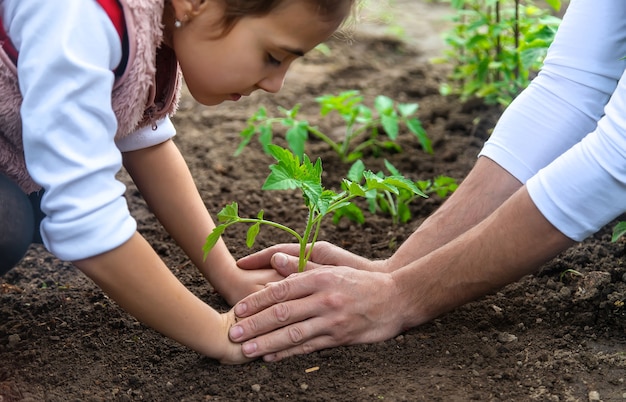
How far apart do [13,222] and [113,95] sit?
414mm

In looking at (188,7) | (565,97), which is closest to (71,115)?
(188,7)

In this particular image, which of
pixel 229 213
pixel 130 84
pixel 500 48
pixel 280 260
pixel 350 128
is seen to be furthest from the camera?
pixel 500 48

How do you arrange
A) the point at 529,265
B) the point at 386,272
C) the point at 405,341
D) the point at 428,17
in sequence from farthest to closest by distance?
the point at 428,17, the point at 386,272, the point at 405,341, the point at 529,265

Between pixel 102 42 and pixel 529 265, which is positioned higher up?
pixel 102 42

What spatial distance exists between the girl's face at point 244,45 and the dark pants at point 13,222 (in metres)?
0.48

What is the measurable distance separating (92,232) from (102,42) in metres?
0.36

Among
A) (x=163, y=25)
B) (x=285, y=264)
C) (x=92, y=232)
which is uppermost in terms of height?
(x=163, y=25)

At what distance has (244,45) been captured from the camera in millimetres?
1768

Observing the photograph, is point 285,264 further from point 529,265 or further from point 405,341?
point 529,265

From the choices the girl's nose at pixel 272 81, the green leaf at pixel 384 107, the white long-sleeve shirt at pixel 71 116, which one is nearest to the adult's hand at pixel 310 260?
the girl's nose at pixel 272 81

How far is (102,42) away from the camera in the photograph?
1.59 meters

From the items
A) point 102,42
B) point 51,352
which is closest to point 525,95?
point 102,42

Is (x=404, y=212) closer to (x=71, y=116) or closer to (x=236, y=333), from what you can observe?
(x=236, y=333)

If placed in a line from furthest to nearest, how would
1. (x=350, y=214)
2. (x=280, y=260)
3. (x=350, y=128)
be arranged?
(x=350, y=128) → (x=350, y=214) → (x=280, y=260)
